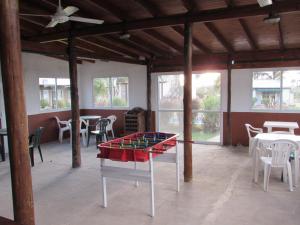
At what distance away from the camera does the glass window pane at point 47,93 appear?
8.74 meters

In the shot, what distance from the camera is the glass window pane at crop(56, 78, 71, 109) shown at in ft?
30.9

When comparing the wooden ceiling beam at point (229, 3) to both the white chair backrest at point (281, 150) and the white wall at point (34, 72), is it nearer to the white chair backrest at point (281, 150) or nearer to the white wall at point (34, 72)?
the white chair backrest at point (281, 150)

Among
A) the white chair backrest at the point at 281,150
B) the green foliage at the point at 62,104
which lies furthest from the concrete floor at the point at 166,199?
the green foliage at the point at 62,104

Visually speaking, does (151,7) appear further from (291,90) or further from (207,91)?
(291,90)

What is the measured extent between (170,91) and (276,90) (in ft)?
10.1

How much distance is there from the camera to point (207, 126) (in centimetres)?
840

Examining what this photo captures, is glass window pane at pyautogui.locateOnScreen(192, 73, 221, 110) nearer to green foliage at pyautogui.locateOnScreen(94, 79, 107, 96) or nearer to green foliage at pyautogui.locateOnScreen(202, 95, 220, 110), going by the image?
green foliage at pyautogui.locateOnScreen(202, 95, 220, 110)

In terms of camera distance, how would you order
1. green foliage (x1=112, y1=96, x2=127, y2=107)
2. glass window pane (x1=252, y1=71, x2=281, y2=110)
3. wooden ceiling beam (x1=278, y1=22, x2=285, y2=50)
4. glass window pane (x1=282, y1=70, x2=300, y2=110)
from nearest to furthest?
wooden ceiling beam (x1=278, y1=22, x2=285, y2=50) → glass window pane (x1=282, y1=70, x2=300, y2=110) → glass window pane (x1=252, y1=71, x2=281, y2=110) → green foliage (x1=112, y1=96, x2=127, y2=107)

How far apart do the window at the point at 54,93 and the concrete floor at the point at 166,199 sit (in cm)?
332

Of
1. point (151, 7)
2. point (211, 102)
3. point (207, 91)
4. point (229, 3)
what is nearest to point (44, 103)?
point (207, 91)

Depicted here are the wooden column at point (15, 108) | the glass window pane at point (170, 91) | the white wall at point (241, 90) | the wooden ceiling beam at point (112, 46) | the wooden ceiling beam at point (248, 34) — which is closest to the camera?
the wooden column at point (15, 108)

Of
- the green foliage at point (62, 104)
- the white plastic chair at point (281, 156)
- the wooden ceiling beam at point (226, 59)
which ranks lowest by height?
the white plastic chair at point (281, 156)

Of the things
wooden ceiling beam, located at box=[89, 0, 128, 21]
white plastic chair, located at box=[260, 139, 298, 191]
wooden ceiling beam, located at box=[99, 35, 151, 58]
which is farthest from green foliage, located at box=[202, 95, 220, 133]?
wooden ceiling beam, located at box=[89, 0, 128, 21]

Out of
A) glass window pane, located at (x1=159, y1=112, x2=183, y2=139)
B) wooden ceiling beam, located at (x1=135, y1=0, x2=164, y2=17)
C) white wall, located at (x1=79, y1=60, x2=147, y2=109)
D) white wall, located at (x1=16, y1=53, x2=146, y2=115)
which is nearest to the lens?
wooden ceiling beam, located at (x1=135, y1=0, x2=164, y2=17)
